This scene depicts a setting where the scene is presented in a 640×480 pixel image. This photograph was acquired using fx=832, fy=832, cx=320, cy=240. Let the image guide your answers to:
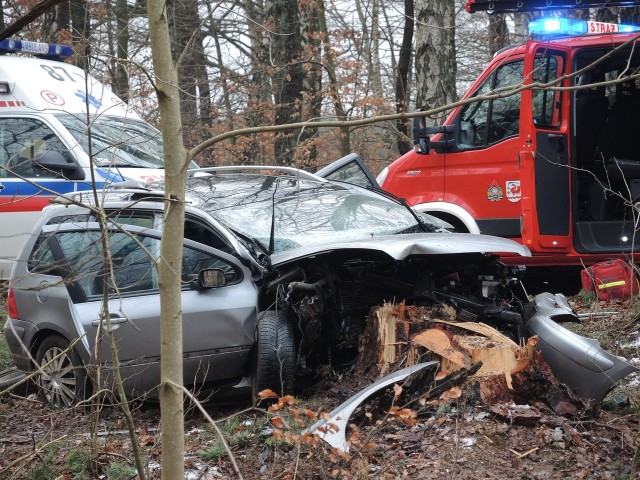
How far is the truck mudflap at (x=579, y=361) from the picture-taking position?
4773 millimetres

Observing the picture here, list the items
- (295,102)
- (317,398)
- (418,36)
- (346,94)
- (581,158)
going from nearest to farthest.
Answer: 1. (317,398)
2. (581,158)
3. (418,36)
4. (295,102)
5. (346,94)

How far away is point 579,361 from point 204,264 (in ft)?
8.48

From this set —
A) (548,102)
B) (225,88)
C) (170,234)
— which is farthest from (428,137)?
(225,88)

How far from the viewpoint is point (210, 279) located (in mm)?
5750

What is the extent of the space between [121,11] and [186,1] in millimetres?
2664

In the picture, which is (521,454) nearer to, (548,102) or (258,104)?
(548,102)

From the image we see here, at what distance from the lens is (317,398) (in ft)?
18.2

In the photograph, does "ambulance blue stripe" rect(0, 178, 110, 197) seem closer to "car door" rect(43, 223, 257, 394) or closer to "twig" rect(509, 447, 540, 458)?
"car door" rect(43, 223, 257, 394)

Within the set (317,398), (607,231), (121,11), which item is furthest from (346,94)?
(317,398)

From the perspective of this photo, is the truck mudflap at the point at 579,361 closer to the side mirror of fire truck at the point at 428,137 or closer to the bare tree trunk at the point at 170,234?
the bare tree trunk at the point at 170,234

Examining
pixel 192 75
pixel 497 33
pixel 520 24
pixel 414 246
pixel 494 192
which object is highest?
pixel 520 24

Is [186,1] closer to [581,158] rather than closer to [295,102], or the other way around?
[295,102]

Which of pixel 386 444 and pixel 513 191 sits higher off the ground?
pixel 513 191

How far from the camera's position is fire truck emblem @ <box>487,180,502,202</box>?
8.22 metres
